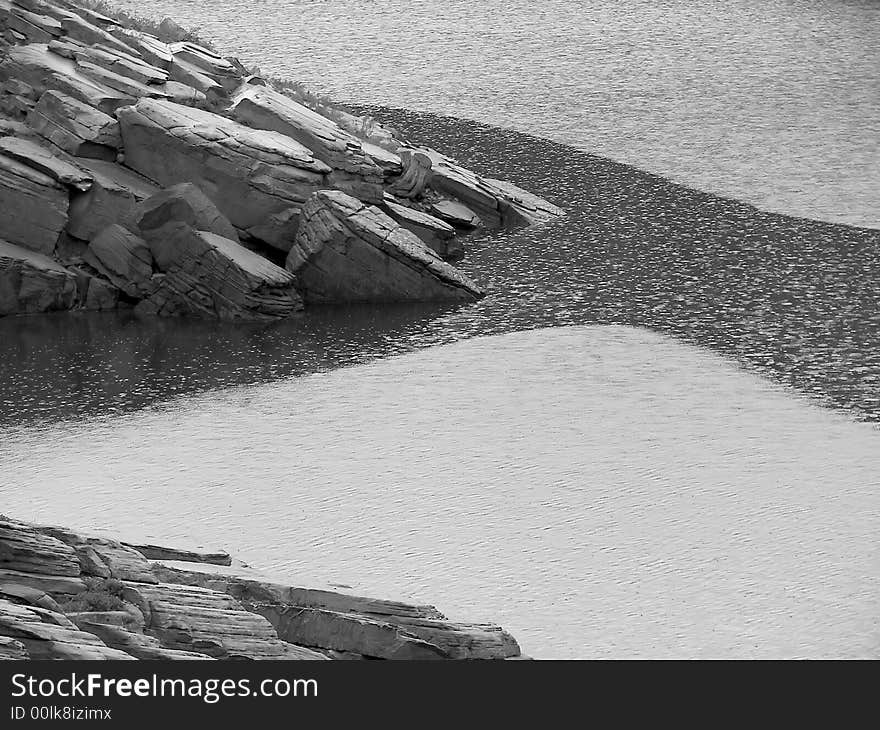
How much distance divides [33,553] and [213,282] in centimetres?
1525

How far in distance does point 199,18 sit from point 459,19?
10244 millimetres

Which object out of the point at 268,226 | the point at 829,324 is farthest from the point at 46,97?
the point at 829,324

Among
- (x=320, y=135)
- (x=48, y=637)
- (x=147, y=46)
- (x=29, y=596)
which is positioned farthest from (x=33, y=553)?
(x=147, y=46)

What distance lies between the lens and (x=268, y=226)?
31.0 meters

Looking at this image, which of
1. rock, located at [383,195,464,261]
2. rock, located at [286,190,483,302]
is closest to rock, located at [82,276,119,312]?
rock, located at [286,190,483,302]

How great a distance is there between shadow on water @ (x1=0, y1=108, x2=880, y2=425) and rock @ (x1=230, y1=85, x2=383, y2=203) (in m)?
2.87

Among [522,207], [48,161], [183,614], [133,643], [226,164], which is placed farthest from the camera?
[522,207]

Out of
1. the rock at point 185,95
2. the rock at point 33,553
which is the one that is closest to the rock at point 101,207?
the rock at point 185,95

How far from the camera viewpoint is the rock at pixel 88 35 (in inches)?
1395

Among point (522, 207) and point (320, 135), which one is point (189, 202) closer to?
point (320, 135)

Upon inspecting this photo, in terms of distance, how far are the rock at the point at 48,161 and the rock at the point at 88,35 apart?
5099mm

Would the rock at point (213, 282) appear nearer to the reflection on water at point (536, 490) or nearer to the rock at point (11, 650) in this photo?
the reflection on water at point (536, 490)

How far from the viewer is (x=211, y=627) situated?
13797 millimetres

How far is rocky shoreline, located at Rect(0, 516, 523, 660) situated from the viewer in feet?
42.3
